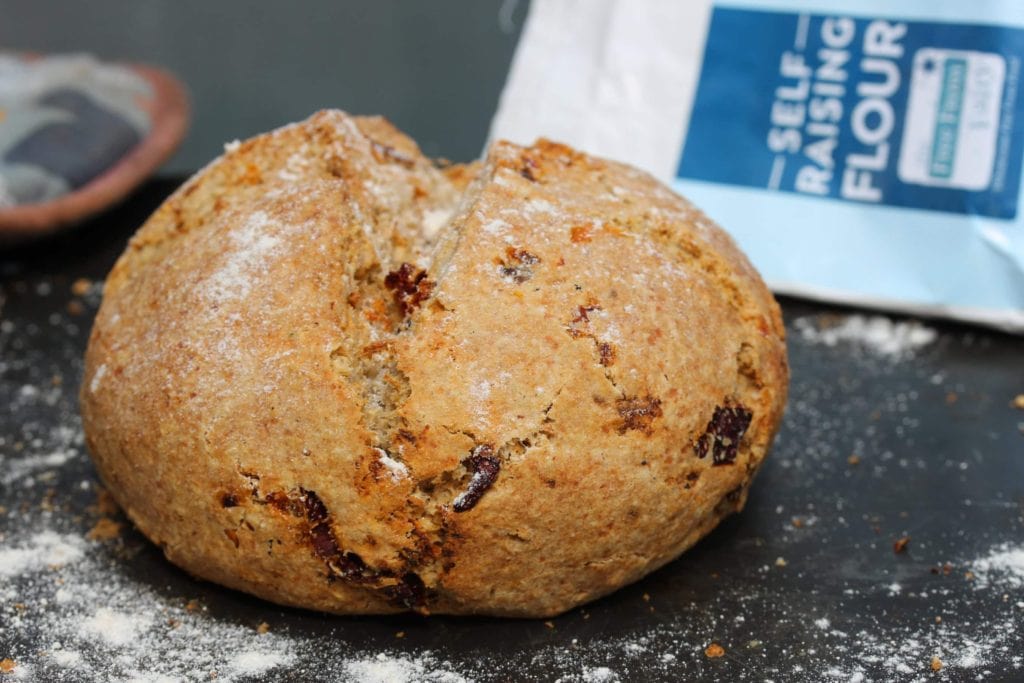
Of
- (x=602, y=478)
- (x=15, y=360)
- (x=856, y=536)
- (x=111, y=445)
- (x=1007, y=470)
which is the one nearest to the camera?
(x=602, y=478)

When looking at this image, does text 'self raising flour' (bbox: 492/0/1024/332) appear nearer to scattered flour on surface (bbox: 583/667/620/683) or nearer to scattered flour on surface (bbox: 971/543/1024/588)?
scattered flour on surface (bbox: 971/543/1024/588)

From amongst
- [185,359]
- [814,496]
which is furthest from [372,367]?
[814,496]

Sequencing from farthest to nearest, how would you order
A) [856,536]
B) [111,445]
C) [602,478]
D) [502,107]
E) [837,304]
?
[502,107], [837,304], [856,536], [111,445], [602,478]

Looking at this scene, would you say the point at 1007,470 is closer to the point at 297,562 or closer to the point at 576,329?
the point at 576,329

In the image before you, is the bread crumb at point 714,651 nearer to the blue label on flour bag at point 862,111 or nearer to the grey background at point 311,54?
the blue label on flour bag at point 862,111

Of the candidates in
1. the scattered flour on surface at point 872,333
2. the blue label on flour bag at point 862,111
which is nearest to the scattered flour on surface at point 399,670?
the scattered flour on surface at point 872,333

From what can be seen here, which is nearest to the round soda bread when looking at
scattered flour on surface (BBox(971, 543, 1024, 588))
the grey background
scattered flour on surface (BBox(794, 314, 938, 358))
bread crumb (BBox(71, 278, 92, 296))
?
scattered flour on surface (BBox(971, 543, 1024, 588))

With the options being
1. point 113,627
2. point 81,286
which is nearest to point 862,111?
point 81,286
